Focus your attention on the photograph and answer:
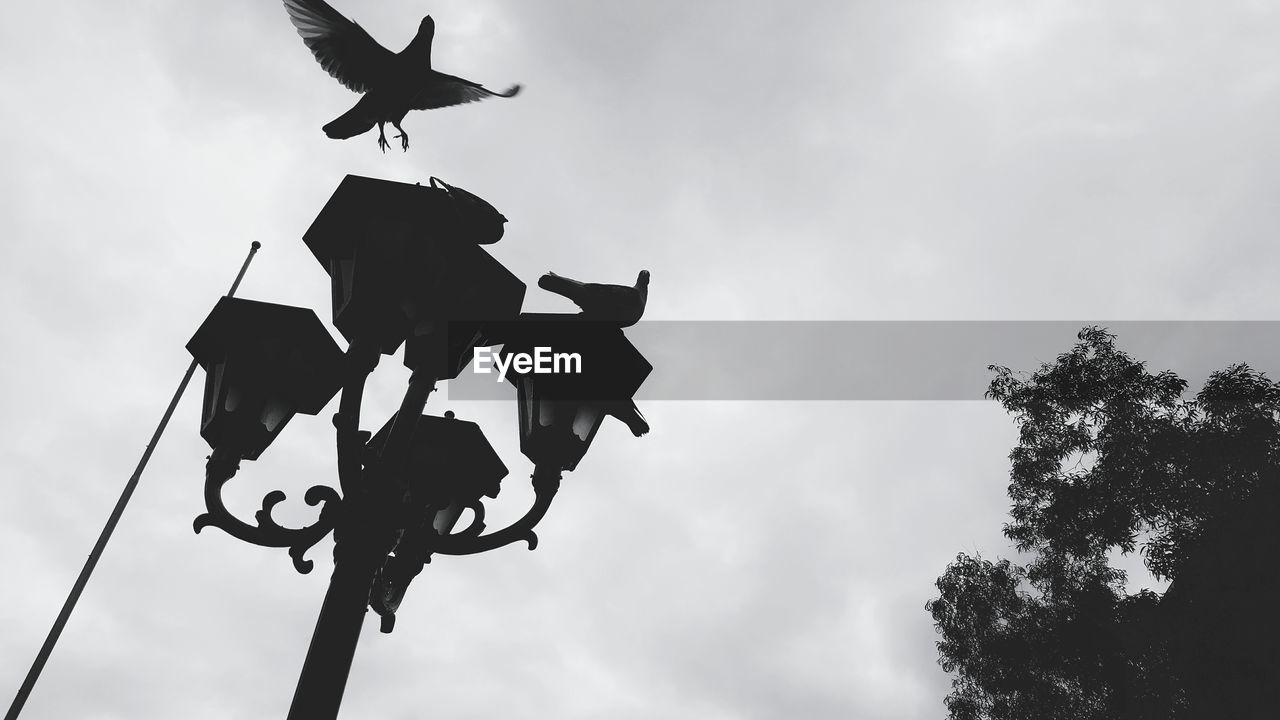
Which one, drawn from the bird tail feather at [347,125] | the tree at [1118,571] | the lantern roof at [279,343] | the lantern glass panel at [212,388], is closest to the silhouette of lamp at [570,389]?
the lantern roof at [279,343]

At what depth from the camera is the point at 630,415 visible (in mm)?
3779

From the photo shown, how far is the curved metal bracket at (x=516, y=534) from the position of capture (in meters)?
3.48

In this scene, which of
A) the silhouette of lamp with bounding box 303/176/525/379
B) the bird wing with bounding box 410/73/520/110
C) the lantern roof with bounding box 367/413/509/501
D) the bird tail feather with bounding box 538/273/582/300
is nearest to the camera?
the silhouette of lamp with bounding box 303/176/525/379

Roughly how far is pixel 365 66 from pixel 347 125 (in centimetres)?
47

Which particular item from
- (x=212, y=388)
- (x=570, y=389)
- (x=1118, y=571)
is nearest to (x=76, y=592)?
(x=212, y=388)

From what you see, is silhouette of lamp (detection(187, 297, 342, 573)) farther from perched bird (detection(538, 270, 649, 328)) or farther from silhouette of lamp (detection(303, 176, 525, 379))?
perched bird (detection(538, 270, 649, 328))

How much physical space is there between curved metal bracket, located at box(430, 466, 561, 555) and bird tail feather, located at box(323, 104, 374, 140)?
1.94 metres

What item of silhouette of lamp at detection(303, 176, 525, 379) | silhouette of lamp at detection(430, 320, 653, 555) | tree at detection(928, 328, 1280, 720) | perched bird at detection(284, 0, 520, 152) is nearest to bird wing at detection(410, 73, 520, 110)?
perched bird at detection(284, 0, 520, 152)

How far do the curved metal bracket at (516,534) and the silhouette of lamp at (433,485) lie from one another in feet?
0.14

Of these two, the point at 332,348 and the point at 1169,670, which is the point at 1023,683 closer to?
the point at 1169,670

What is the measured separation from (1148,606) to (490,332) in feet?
51.2

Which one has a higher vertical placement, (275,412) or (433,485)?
(275,412)

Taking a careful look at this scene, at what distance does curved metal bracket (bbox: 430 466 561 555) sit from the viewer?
11.4ft

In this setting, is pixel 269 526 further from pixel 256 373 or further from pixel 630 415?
pixel 630 415
